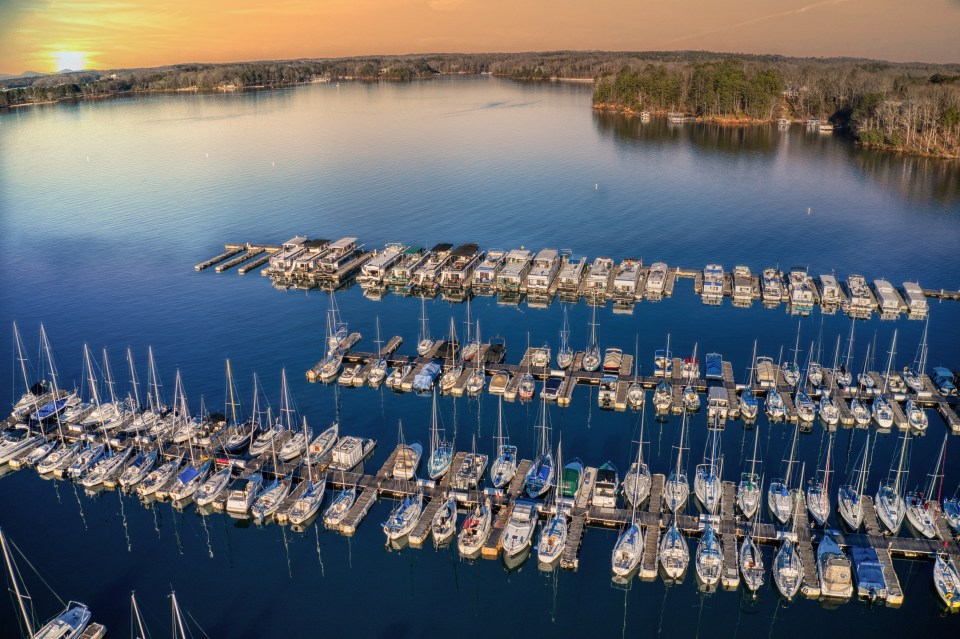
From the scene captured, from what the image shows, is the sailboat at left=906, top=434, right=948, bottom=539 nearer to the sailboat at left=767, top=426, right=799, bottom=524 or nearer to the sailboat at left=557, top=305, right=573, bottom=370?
the sailboat at left=767, top=426, right=799, bottom=524

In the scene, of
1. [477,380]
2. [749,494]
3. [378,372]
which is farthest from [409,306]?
[749,494]

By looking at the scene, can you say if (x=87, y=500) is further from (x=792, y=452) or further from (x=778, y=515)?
(x=792, y=452)

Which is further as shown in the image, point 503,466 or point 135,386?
point 135,386

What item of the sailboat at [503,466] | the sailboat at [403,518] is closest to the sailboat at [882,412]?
the sailboat at [503,466]

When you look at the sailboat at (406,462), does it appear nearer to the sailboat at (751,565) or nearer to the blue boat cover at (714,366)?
the sailboat at (751,565)

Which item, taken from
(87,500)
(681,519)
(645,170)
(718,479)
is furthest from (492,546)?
(645,170)

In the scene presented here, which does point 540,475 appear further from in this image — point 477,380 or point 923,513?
point 923,513

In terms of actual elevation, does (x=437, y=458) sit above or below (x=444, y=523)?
above
